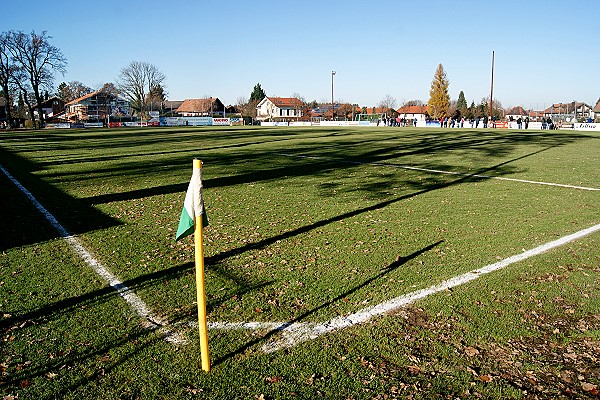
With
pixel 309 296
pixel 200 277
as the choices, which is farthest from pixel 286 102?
pixel 200 277

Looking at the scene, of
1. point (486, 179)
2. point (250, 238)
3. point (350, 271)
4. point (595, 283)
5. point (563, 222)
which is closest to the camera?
point (595, 283)

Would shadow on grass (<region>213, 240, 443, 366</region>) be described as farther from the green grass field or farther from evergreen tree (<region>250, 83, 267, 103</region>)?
evergreen tree (<region>250, 83, 267, 103</region>)

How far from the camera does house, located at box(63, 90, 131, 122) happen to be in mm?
114875

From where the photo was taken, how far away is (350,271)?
254 inches

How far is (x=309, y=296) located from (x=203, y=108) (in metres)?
134

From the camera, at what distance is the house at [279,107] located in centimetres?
13375

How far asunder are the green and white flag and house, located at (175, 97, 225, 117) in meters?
129

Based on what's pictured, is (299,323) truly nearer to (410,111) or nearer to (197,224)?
(197,224)

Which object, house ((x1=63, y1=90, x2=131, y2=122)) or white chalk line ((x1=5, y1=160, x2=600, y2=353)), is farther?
house ((x1=63, y1=90, x2=131, y2=122))

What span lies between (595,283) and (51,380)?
6.44 metres

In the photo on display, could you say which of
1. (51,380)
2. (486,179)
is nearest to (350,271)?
(51,380)

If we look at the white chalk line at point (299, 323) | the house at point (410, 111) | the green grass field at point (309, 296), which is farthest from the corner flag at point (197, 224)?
the house at point (410, 111)

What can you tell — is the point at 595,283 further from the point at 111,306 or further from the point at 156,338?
the point at 111,306

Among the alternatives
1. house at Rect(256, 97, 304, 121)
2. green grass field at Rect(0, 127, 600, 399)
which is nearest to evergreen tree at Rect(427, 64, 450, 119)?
house at Rect(256, 97, 304, 121)
